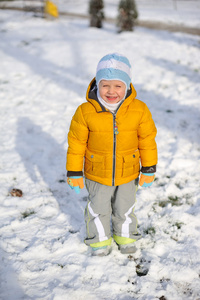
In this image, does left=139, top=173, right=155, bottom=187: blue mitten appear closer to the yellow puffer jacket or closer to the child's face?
the yellow puffer jacket

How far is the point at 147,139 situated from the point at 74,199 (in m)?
1.34

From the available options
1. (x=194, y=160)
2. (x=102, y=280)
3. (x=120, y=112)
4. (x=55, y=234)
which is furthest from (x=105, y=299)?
(x=194, y=160)

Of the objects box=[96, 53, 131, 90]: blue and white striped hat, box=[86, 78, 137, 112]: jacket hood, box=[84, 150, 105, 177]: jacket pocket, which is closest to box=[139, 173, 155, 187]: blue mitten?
box=[84, 150, 105, 177]: jacket pocket

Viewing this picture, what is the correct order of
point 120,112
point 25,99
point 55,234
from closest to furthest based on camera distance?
1. point 120,112
2. point 55,234
3. point 25,99

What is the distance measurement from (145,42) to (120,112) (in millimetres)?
8055

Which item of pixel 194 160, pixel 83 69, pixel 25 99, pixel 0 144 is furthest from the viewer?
pixel 83 69

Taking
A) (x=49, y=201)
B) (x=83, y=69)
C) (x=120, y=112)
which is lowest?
(x=49, y=201)

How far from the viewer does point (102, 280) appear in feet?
6.91

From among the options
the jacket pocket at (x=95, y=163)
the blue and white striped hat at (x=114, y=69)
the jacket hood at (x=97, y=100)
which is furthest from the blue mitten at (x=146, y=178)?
the blue and white striped hat at (x=114, y=69)

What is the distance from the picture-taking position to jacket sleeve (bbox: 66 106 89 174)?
78.6 inches

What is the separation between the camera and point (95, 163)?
6.81 ft

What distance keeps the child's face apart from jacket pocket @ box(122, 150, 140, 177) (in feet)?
1.49

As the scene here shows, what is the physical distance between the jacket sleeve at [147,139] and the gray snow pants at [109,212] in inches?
9.4

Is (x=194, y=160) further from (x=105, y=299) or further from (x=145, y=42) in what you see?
(x=145, y=42)
